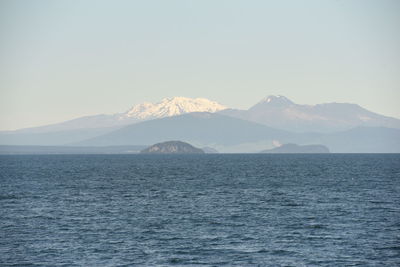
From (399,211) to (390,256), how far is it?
83.8ft

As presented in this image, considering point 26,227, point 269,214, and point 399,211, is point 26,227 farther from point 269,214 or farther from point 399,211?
point 399,211

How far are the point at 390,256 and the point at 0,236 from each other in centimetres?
3537

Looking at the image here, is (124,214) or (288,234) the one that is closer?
(288,234)

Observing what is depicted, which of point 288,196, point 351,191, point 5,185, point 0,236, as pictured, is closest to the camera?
point 0,236

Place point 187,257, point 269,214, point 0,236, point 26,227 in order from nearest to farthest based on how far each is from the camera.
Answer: point 187,257, point 0,236, point 26,227, point 269,214

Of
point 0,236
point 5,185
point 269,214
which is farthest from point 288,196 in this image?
point 5,185

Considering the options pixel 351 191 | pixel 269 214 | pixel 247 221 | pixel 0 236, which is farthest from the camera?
pixel 351 191

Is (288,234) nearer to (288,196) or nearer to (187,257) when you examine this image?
(187,257)

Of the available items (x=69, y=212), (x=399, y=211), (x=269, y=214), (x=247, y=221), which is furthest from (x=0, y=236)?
(x=399, y=211)

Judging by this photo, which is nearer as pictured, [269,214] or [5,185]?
[269,214]

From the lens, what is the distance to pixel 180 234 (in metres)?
58.8

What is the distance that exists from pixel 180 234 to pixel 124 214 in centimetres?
1545

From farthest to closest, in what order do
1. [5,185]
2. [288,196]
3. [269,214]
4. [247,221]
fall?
[5,185]
[288,196]
[269,214]
[247,221]

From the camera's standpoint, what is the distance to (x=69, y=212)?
73875mm
